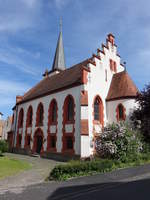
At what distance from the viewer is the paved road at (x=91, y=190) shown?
24.8ft

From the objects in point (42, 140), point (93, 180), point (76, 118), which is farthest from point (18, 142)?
point (93, 180)

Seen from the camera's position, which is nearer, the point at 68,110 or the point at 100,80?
the point at 68,110

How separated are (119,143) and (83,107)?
6236 mm

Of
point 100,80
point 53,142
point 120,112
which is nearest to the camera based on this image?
point 120,112

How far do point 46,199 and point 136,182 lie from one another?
17.2 feet

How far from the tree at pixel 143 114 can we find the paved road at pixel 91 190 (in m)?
10.5

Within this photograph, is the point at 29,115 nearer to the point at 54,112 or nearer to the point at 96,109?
the point at 54,112

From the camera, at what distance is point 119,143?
1705cm

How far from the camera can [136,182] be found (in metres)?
9.65

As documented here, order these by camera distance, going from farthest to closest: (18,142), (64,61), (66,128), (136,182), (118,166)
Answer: (64,61), (18,142), (66,128), (118,166), (136,182)

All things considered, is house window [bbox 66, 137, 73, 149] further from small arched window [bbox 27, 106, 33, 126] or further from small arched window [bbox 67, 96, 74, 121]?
small arched window [bbox 27, 106, 33, 126]

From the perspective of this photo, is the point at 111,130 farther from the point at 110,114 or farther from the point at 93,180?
the point at 93,180

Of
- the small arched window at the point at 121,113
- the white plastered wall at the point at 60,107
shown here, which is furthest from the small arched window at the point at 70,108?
the small arched window at the point at 121,113

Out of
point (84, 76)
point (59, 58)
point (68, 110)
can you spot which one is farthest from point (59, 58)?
point (84, 76)
